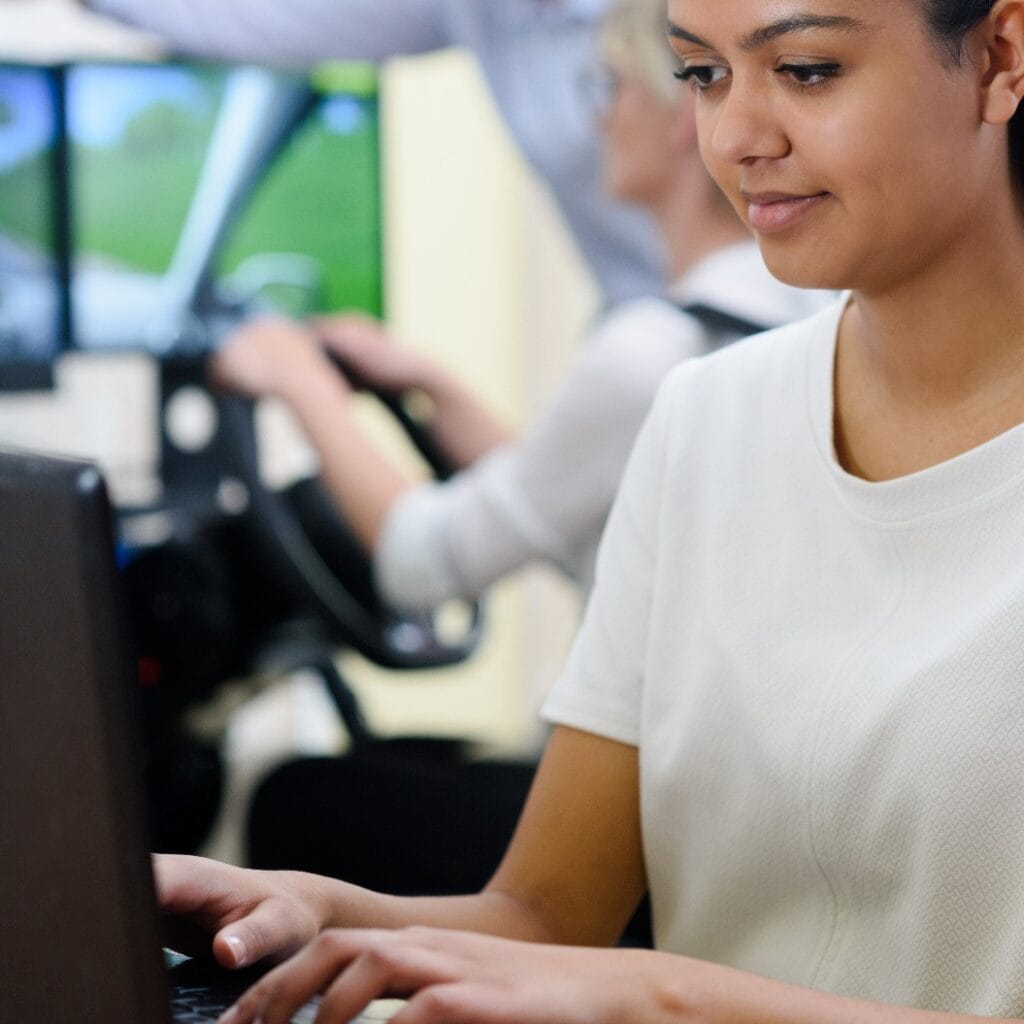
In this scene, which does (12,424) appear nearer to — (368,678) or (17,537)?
(368,678)

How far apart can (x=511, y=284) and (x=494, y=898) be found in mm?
2891

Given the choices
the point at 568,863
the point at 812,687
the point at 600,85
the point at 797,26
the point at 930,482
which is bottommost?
the point at 568,863

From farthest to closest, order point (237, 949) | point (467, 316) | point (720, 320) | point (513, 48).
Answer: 1. point (467, 316)
2. point (513, 48)
3. point (720, 320)
4. point (237, 949)

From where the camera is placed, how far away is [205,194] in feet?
7.79

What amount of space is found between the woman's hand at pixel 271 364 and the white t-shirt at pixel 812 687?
905mm

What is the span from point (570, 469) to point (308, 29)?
1.00 meters

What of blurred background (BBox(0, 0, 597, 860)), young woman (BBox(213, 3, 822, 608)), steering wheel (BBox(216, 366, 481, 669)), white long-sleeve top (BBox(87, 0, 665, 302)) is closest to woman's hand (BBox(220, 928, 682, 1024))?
young woman (BBox(213, 3, 822, 608))

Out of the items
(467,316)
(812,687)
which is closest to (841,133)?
(812,687)

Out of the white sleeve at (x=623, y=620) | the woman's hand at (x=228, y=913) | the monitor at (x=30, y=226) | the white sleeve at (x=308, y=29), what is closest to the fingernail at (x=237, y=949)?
the woman's hand at (x=228, y=913)

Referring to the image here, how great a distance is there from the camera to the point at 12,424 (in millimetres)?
2393

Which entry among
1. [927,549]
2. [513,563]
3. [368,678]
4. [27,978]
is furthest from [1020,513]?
[368,678]

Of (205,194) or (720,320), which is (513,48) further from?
(720,320)

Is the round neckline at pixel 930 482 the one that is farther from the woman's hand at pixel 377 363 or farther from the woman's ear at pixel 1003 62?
the woman's hand at pixel 377 363

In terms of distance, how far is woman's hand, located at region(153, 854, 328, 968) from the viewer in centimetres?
80
